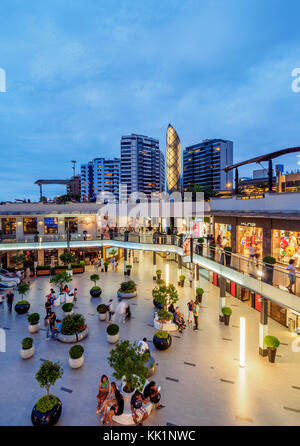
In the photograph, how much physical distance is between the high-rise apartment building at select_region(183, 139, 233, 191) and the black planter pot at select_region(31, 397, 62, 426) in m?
110

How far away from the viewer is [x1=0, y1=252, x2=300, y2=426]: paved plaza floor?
24.7 feet

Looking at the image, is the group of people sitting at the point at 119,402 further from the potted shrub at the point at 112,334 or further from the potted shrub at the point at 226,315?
the potted shrub at the point at 226,315

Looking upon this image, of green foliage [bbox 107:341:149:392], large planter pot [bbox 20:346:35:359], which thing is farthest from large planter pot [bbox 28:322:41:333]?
green foliage [bbox 107:341:149:392]

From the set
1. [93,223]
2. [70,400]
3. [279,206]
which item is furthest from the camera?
[93,223]

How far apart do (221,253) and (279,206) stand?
160 inches

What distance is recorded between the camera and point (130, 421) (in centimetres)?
718

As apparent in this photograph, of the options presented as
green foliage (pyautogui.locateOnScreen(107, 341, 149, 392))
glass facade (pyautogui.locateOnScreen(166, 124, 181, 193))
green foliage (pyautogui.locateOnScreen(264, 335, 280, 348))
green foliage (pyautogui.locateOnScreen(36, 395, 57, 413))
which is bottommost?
green foliage (pyautogui.locateOnScreen(36, 395, 57, 413))

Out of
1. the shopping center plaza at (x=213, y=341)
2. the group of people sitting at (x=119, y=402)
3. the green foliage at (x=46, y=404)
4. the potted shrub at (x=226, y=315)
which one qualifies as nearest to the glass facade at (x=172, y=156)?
the shopping center plaza at (x=213, y=341)

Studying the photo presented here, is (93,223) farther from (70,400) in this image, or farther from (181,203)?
(70,400)

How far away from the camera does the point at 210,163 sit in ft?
393

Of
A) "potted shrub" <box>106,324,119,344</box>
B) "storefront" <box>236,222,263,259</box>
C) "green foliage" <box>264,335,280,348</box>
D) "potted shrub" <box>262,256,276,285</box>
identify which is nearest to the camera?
"potted shrub" <box>262,256,276,285</box>

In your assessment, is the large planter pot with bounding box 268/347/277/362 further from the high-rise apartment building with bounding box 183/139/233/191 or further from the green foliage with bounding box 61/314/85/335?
the high-rise apartment building with bounding box 183/139/233/191
